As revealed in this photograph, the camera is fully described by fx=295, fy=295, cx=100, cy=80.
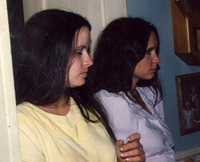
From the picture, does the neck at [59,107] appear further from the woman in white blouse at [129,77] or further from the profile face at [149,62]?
the profile face at [149,62]

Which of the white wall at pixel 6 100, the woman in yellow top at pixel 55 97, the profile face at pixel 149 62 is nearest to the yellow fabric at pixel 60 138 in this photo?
the woman in yellow top at pixel 55 97

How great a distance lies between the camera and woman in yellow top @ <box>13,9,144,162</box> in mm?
600

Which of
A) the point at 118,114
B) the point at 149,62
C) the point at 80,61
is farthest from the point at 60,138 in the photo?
the point at 149,62

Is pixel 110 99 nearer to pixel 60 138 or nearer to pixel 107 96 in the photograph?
pixel 107 96

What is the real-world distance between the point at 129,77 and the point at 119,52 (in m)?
0.09

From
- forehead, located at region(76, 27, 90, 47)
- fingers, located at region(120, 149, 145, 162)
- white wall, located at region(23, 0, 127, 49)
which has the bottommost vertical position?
fingers, located at region(120, 149, 145, 162)

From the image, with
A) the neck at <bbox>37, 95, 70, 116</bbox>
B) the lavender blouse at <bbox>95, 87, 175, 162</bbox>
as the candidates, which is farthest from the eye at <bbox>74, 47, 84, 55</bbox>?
the lavender blouse at <bbox>95, 87, 175, 162</bbox>

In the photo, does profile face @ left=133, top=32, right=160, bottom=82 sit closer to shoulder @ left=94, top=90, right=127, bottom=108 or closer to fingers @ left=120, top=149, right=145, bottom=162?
shoulder @ left=94, top=90, right=127, bottom=108

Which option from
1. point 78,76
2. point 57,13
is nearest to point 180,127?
point 78,76

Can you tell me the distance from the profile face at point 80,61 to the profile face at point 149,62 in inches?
10.7

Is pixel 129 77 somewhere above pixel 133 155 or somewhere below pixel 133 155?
above

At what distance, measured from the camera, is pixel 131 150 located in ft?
2.63

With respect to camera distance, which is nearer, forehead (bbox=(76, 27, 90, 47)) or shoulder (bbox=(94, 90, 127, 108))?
forehead (bbox=(76, 27, 90, 47))

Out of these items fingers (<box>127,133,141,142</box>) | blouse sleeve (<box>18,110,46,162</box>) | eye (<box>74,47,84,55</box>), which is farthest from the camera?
fingers (<box>127,133,141,142</box>)
